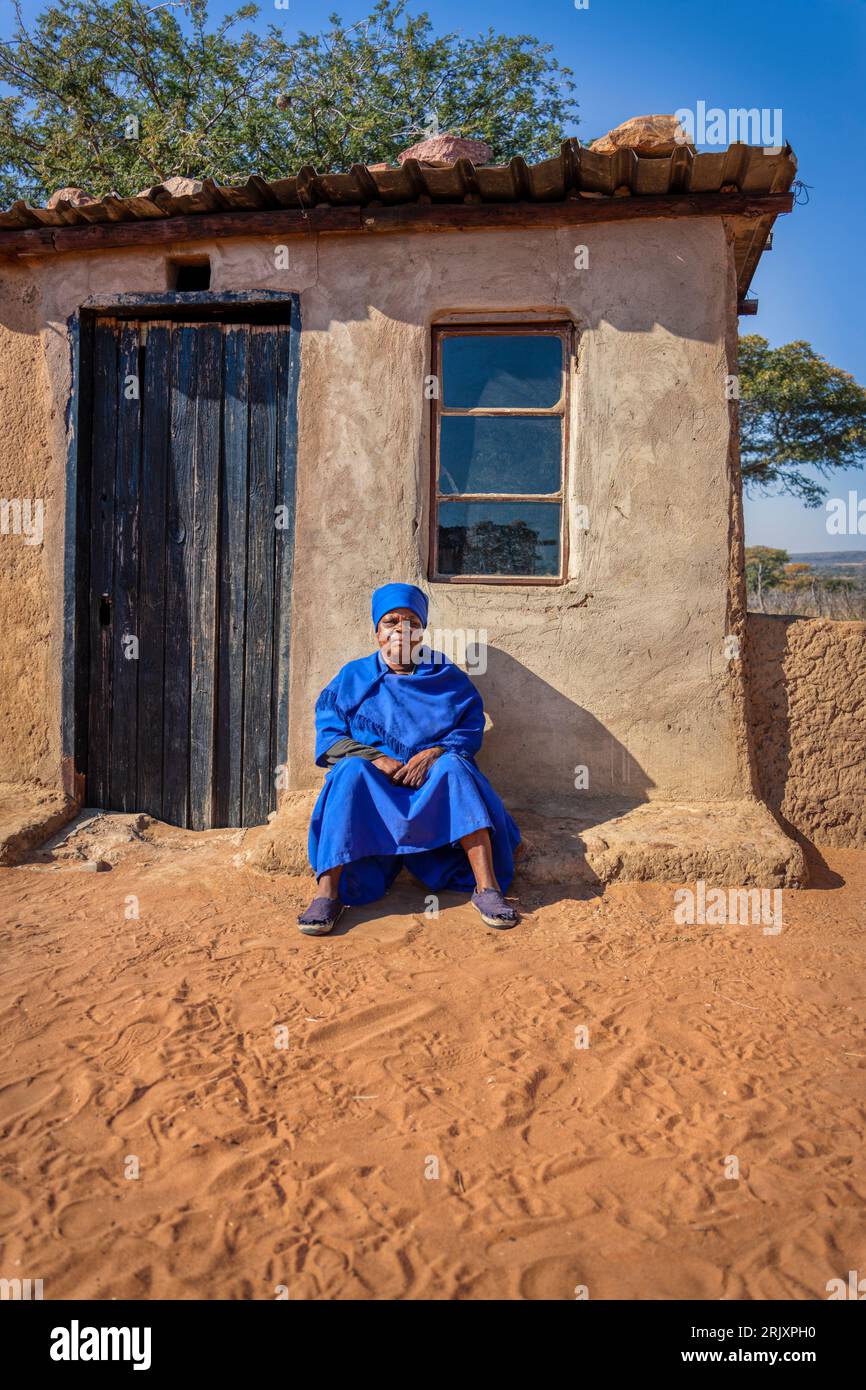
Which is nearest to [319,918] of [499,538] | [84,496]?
[499,538]

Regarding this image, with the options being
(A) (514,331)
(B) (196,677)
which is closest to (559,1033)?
(B) (196,677)

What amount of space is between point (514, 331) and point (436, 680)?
1.94m

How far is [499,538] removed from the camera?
459cm

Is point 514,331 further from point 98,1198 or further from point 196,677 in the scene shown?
point 98,1198

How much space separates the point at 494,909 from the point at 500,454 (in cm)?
241

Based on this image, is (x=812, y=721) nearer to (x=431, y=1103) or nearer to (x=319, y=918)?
(x=319, y=918)

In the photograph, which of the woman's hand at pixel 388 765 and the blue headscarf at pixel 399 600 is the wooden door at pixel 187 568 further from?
the woman's hand at pixel 388 765

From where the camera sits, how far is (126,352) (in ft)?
15.9

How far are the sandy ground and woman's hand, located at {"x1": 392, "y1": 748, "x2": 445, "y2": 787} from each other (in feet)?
1.77

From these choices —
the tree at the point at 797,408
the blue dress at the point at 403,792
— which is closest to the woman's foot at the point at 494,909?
the blue dress at the point at 403,792

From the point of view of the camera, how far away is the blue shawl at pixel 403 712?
3.95 metres

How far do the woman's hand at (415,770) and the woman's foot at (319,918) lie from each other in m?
0.60

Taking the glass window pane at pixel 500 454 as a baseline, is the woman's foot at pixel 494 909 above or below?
below

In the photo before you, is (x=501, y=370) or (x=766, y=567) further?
(x=766, y=567)
